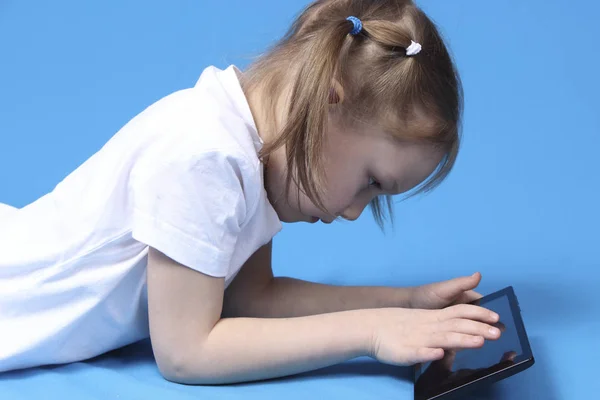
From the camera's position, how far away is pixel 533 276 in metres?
1.35

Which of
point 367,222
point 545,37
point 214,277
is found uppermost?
point 545,37

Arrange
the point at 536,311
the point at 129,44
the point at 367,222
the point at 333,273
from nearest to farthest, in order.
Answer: the point at 536,311, the point at 333,273, the point at 367,222, the point at 129,44

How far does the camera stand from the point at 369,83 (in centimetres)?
97

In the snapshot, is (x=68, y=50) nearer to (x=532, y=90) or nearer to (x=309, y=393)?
(x=532, y=90)

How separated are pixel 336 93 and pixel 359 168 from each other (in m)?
0.09

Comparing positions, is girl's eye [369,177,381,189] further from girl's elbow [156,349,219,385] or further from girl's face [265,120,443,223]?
girl's elbow [156,349,219,385]

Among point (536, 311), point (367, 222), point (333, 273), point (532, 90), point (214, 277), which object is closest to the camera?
point (214, 277)

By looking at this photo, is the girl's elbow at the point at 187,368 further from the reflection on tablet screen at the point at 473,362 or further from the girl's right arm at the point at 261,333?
the reflection on tablet screen at the point at 473,362

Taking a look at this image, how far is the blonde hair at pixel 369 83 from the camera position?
37.6 inches

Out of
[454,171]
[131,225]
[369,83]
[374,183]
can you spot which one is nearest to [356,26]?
[369,83]

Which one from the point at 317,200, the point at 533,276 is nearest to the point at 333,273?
the point at 533,276

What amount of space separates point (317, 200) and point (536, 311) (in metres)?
0.43

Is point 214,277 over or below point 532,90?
below

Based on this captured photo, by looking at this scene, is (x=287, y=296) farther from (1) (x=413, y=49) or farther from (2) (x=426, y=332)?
(1) (x=413, y=49)
